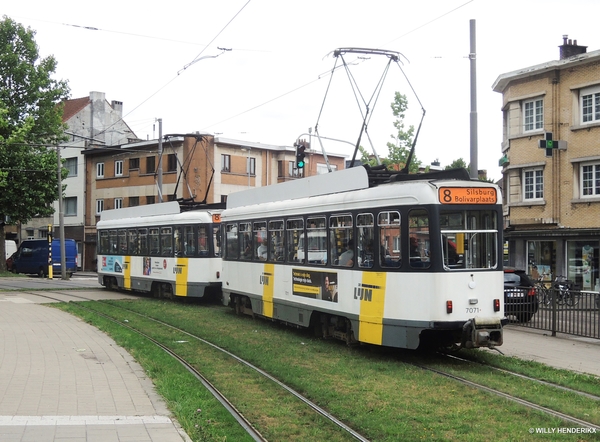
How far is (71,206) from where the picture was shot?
61.3 meters

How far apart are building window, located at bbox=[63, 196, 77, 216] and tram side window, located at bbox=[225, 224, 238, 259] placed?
44091mm

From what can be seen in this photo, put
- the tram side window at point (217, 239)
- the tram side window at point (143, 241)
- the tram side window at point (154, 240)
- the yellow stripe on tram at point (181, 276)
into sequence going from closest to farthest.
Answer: the tram side window at point (217, 239) < the yellow stripe on tram at point (181, 276) < the tram side window at point (154, 240) < the tram side window at point (143, 241)

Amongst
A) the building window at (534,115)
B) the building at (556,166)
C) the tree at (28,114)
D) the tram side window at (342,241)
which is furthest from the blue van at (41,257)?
the tram side window at (342,241)

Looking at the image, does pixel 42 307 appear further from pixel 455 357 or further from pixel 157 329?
pixel 455 357

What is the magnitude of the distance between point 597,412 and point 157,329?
1053 cm

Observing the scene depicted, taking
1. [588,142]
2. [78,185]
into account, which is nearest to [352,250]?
[588,142]

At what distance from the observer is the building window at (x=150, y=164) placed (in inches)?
2116

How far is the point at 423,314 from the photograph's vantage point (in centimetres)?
1122

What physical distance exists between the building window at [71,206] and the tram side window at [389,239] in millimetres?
52323

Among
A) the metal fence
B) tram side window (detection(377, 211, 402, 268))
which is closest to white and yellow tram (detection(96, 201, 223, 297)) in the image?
Answer: the metal fence

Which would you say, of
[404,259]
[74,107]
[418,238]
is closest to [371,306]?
[404,259]

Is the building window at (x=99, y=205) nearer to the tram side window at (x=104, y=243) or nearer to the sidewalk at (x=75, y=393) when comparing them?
the tram side window at (x=104, y=243)

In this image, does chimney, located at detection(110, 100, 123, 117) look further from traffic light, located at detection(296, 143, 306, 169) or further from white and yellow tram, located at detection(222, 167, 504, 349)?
white and yellow tram, located at detection(222, 167, 504, 349)

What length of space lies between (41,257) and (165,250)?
25.4 meters
